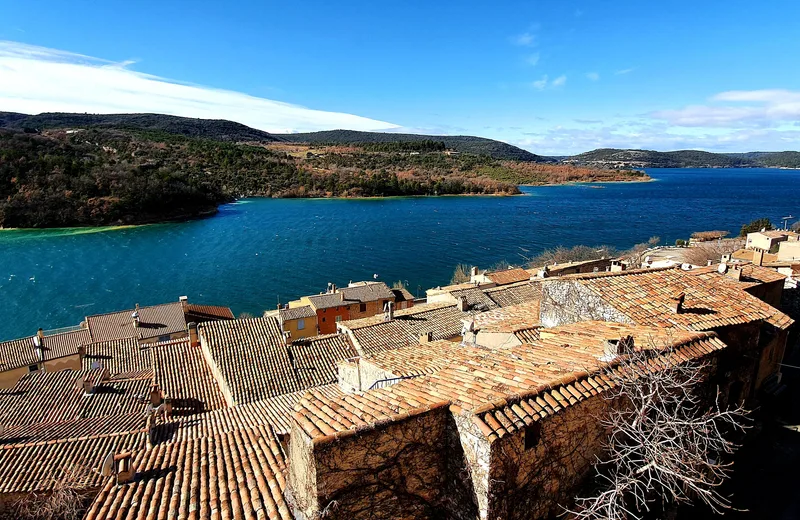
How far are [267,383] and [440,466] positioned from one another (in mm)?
10839

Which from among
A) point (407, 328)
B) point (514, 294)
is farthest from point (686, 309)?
point (514, 294)

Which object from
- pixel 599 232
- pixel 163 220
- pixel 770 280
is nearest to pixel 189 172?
pixel 163 220

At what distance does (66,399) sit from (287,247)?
161 ft

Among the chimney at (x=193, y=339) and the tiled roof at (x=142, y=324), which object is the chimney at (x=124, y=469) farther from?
the tiled roof at (x=142, y=324)

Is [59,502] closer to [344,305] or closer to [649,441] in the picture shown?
[649,441]

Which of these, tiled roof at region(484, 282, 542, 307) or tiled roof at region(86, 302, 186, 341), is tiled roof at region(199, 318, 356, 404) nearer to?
tiled roof at region(484, 282, 542, 307)

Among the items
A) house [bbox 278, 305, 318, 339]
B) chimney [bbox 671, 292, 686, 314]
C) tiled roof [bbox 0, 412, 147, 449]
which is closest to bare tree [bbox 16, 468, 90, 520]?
tiled roof [bbox 0, 412, 147, 449]

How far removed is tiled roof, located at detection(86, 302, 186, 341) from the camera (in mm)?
27453

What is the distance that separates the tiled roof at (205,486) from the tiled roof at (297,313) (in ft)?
68.7

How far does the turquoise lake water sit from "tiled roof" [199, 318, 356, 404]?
72.4 feet

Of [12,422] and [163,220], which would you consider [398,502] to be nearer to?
[12,422]

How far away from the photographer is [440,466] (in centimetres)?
455

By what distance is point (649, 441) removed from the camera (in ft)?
15.4

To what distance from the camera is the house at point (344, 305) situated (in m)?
→ 29.9
